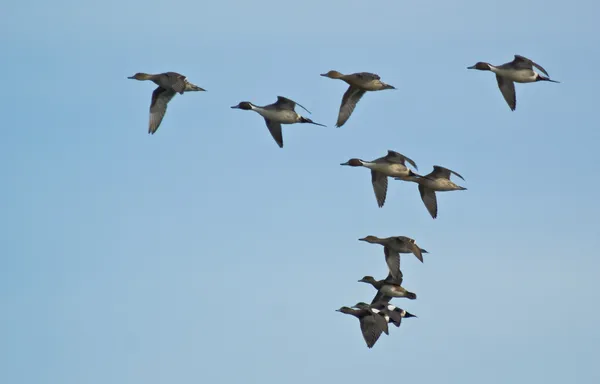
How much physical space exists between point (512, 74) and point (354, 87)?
135 inches

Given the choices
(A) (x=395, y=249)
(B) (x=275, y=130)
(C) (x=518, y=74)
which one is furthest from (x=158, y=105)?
(C) (x=518, y=74)

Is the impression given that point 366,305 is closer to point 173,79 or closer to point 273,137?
point 273,137

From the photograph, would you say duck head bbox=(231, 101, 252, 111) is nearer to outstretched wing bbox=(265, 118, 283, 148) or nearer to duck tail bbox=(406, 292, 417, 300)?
outstretched wing bbox=(265, 118, 283, 148)

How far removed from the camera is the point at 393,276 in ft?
113

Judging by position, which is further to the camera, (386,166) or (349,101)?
(349,101)

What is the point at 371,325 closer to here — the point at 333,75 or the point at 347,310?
the point at 347,310

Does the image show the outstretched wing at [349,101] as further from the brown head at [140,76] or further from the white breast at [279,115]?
the brown head at [140,76]

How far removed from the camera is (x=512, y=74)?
1314 inches

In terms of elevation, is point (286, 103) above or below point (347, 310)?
above

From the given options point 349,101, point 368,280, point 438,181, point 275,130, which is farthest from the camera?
point 368,280

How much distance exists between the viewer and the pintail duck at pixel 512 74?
33250 millimetres

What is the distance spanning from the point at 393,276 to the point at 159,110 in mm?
6192

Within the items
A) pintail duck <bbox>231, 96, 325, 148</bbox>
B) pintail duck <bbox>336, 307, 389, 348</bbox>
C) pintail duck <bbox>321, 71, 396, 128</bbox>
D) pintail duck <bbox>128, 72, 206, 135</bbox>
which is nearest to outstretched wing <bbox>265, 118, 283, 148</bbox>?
pintail duck <bbox>231, 96, 325, 148</bbox>

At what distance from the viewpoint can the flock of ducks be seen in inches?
1308
